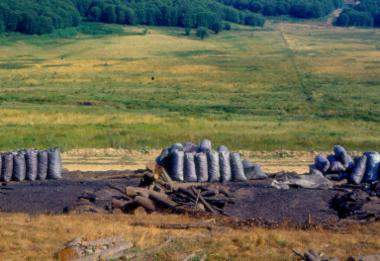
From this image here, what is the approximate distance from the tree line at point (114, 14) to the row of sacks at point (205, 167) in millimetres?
84224

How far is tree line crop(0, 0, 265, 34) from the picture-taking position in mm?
106250

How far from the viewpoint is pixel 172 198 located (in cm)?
2152

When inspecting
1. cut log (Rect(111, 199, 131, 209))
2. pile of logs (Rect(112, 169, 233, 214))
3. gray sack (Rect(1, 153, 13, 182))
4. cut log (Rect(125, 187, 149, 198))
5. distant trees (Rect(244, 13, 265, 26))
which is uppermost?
cut log (Rect(125, 187, 149, 198))

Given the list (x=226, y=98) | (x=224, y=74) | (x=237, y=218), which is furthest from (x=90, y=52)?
(x=237, y=218)

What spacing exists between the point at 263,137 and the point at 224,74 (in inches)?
1353

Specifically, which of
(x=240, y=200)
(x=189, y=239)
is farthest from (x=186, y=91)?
(x=189, y=239)

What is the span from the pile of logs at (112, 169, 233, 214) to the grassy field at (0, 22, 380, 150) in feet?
37.7

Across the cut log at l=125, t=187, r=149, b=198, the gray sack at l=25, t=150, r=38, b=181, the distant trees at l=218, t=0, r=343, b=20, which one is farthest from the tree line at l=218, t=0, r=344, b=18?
the cut log at l=125, t=187, r=149, b=198

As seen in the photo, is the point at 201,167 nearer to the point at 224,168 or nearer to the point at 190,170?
the point at 190,170

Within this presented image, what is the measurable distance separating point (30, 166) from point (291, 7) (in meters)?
135

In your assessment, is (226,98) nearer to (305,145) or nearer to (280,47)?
(305,145)

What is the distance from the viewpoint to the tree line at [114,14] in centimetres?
10625

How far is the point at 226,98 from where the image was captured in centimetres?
5362

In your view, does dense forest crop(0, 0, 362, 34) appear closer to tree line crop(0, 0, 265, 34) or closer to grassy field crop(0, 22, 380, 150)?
tree line crop(0, 0, 265, 34)
